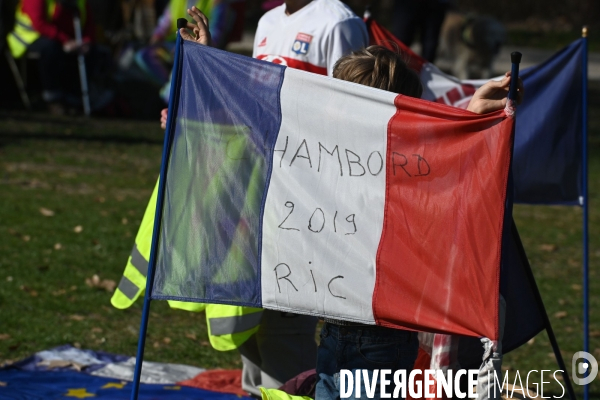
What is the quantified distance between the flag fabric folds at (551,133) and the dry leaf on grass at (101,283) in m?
2.40

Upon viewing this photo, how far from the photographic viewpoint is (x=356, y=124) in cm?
309

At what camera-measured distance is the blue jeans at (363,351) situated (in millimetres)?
3131

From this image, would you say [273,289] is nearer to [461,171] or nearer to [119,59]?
[461,171]

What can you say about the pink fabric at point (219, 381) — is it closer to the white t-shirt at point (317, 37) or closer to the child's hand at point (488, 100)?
the white t-shirt at point (317, 37)

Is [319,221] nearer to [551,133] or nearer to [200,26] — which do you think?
[200,26]

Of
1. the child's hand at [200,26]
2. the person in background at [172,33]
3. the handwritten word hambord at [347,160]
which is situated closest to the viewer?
the handwritten word hambord at [347,160]

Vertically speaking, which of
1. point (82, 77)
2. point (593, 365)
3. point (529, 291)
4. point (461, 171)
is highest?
point (82, 77)

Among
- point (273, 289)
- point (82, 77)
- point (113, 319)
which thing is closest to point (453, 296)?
point (273, 289)

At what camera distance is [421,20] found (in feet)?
36.5

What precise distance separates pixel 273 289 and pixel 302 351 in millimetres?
1203

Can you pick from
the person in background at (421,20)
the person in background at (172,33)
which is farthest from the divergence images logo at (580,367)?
the person in background at (172,33)

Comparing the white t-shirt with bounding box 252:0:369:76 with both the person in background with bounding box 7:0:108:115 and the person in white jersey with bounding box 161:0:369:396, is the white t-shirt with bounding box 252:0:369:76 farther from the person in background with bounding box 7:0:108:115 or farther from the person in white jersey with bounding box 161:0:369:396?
the person in background with bounding box 7:0:108:115

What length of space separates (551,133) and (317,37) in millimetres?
1642

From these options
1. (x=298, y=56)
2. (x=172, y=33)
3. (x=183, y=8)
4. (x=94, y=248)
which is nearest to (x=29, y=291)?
(x=94, y=248)
